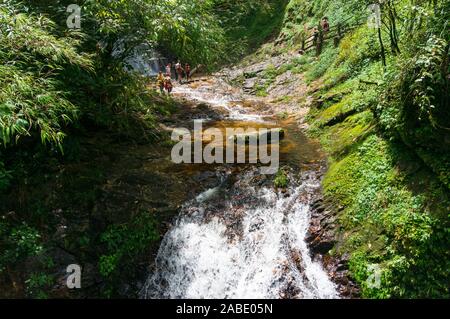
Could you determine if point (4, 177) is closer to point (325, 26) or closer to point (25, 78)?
point (25, 78)

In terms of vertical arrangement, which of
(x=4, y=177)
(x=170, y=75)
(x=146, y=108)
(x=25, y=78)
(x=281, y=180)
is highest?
(x=25, y=78)

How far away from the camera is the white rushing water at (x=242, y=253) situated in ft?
27.6

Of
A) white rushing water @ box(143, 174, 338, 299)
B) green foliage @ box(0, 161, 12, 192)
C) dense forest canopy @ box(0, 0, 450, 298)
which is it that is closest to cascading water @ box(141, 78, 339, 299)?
white rushing water @ box(143, 174, 338, 299)

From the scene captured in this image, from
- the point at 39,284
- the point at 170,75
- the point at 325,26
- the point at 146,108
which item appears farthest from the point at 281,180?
the point at 170,75

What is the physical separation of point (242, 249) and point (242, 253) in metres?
0.10

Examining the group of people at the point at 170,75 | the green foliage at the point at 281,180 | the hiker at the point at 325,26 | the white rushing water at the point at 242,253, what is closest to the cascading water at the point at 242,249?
the white rushing water at the point at 242,253

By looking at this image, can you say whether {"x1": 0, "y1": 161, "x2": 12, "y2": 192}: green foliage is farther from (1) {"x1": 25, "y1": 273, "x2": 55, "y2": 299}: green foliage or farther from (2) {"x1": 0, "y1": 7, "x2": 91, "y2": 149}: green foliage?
(1) {"x1": 25, "y1": 273, "x2": 55, "y2": 299}: green foliage

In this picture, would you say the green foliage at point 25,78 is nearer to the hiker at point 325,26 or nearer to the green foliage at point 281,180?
the green foliage at point 281,180

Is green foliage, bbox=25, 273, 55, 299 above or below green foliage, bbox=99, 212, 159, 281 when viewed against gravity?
below

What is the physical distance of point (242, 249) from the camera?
910cm

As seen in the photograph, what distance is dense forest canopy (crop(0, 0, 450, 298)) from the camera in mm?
6992

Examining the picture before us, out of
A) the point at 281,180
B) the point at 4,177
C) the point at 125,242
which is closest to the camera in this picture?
the point at 4,177

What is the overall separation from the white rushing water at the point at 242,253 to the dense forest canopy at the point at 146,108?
2.92 feet
